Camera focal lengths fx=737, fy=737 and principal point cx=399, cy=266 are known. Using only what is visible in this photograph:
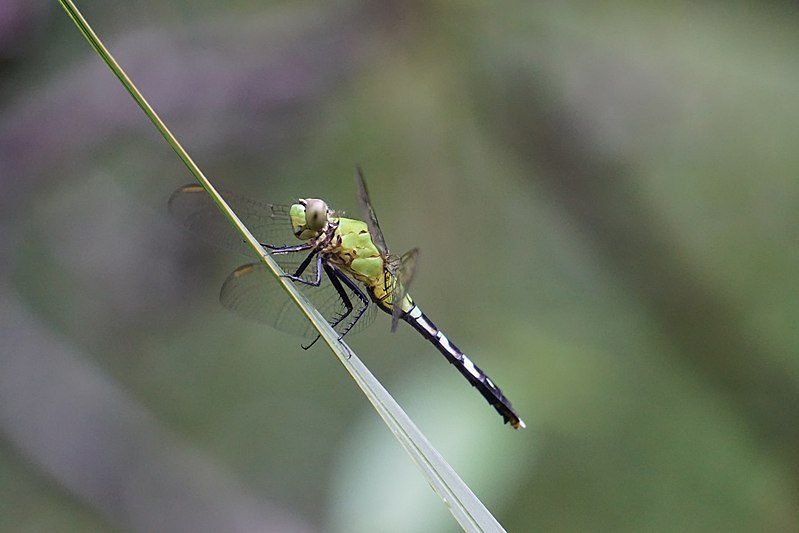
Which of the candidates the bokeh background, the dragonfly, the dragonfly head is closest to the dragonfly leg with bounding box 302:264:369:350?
the dragonfly

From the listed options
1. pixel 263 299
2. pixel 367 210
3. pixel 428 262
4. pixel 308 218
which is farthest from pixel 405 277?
pixel 428 262

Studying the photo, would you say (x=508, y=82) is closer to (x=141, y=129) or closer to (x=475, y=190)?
(x=475, y=190)

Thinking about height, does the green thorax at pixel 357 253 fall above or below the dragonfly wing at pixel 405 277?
above

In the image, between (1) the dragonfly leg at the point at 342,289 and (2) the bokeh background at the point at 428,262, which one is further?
(2) the bokeh background at the point at 428,262

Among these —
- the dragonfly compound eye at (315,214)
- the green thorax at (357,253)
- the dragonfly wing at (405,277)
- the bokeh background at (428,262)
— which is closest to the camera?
the dragonfly wing at (405,277)

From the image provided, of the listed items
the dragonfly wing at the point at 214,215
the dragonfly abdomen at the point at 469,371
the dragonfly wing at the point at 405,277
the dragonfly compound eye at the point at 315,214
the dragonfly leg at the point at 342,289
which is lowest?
the dragonfly abdomen at the point at 469,371

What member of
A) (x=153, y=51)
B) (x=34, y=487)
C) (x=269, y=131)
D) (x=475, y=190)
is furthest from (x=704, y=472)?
(x=34, y=487)

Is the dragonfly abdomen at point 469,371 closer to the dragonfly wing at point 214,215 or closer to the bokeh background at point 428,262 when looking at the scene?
the bokeh background at point 428,262

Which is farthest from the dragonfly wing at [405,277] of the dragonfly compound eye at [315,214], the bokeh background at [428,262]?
the bokeh background at [428,262]
